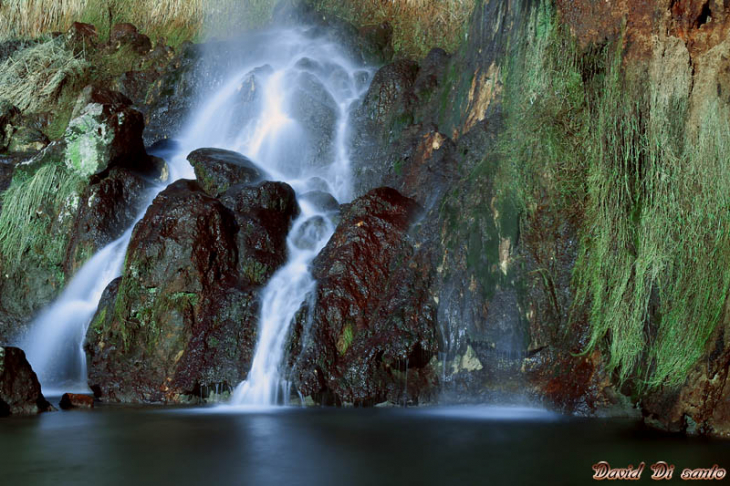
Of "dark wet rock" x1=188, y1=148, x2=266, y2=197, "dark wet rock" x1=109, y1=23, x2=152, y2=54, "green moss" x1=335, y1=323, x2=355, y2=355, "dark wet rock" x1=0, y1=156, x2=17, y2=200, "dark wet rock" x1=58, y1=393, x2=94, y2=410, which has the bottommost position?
"dark wet rock" x1=58, y1=393, x2=94, y2=410

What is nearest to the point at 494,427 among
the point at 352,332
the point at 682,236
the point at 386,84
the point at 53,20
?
the point at 682,236

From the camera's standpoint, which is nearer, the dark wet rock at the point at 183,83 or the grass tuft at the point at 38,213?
the grass tuft at the point at 38,213

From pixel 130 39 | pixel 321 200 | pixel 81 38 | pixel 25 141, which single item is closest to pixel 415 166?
pixel 321 200

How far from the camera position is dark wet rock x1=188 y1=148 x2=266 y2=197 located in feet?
34.4

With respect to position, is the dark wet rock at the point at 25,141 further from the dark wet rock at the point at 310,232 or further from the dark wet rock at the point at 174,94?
the dark wet rock at the point at 310,232

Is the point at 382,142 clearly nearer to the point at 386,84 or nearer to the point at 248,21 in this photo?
the point at 386,84

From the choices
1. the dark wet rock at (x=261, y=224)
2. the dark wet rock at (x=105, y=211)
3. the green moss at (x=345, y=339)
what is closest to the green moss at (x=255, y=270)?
the dark wet rock at (x=261, y=224)

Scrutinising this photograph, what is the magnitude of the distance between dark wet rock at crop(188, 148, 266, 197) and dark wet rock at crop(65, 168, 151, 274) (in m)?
1.07

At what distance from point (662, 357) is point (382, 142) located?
281 inches

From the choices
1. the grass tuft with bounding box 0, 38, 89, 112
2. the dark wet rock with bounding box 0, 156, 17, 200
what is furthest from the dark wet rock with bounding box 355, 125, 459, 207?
the grass tuft with bounding box 0, 38, 89, 112

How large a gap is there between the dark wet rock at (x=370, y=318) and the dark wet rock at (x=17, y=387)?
2624 mm

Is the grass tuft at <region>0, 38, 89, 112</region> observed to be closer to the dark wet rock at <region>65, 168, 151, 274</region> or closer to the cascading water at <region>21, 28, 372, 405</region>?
the cascading water at <region>21, 28, 372, 405</region>

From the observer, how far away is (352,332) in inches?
316

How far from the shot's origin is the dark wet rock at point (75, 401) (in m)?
7.48
